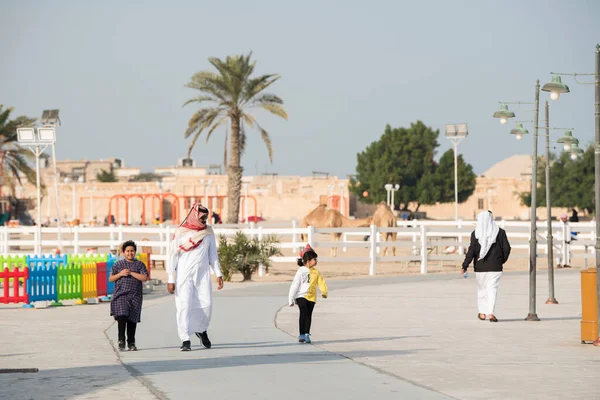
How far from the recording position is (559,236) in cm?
3350

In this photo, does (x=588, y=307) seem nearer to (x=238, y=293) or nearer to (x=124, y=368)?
(x=124, y=368)

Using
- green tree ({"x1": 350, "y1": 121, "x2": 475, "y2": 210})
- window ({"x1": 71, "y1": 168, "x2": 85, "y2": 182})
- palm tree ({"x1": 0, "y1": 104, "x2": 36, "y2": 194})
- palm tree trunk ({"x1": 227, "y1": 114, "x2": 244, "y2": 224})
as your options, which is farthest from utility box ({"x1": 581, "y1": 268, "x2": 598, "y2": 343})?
window ({"x1": 71, "y1": 168, "x2": 85, "y2": 182})

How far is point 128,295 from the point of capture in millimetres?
12391

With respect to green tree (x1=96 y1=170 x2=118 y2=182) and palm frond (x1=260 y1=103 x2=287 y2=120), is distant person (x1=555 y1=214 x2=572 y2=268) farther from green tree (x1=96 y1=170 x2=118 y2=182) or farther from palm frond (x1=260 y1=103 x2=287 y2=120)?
green tree (x1=96 y1=170 x2=118 y2=182)

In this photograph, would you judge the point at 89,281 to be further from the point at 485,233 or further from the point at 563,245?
the point at 563,245

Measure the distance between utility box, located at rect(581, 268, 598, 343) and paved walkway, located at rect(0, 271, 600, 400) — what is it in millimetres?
227

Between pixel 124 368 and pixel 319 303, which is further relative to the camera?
pixel 319 303

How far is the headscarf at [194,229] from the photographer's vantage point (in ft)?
40.7

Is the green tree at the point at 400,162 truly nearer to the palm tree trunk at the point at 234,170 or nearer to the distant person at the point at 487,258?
the palm tree trunk at the point at 234,170

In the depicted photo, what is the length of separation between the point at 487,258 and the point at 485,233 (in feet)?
1.25

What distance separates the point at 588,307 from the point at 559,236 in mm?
20996

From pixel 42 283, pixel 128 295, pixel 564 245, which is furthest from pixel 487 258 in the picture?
pixel 564 245

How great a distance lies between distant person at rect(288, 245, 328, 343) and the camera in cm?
1284

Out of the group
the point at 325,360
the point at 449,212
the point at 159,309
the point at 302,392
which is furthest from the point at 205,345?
the point at 449,212
